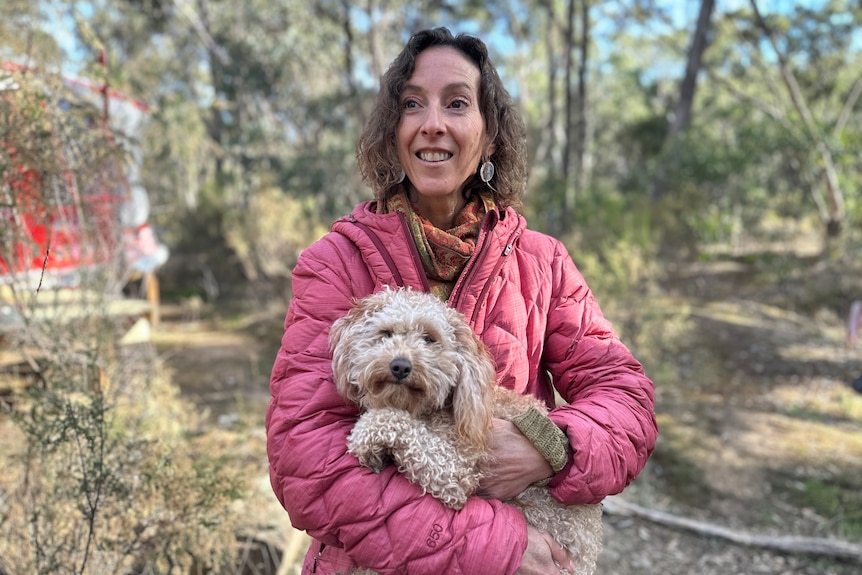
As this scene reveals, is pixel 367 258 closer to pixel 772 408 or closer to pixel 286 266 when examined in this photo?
pixel 772 408

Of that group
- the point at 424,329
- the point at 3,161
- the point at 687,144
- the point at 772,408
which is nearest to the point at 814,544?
the point at 772,408

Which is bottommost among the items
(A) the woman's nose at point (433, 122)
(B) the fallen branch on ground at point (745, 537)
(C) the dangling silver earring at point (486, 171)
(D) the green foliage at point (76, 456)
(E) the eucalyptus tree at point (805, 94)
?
(B) the fallen branch on ground at point (745, 537)

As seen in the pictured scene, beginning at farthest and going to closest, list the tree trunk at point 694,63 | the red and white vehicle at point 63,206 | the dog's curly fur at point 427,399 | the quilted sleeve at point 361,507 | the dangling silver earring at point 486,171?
the tree trunk at point 694,63, the red and white vehicle at point 63,206, the dangling silver earring at point 486,171, the dog's curly fur at point 427,399, the quilted sleeve at point 361,507

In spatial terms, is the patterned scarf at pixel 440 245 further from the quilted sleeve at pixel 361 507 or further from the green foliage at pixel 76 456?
the green foliage at pixel 76 456

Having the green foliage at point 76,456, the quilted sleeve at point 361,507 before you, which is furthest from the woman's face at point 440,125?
the green foliage at point 76,456

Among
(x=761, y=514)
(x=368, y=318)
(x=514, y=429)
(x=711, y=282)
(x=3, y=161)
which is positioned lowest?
(x=761, y=514)

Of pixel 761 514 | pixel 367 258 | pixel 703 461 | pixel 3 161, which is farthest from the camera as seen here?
pixel 703 461

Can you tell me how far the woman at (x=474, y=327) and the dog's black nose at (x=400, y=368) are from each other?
6.8 inches

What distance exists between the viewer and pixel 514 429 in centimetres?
176

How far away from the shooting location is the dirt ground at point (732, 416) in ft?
15.4

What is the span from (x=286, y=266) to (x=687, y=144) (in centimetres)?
927

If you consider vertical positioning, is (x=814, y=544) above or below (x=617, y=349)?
below

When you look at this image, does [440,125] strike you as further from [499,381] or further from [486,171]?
[499,381]

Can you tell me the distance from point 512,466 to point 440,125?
43.5 inches
